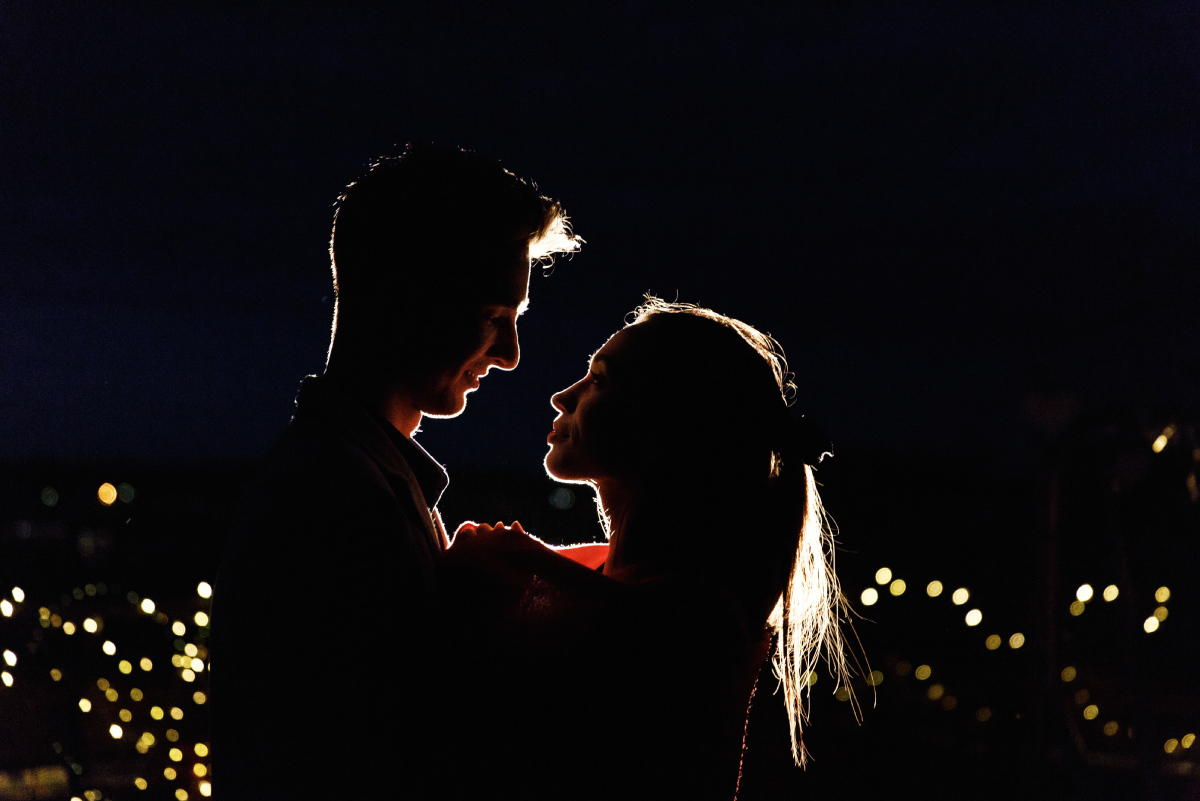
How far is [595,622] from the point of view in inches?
59.4

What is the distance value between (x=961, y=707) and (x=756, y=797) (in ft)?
17.5

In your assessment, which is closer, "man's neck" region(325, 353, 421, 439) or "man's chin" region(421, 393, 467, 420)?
"man's neck" region(325, 353, 421, 439)

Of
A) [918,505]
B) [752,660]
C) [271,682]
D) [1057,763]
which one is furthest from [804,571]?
[918,505]

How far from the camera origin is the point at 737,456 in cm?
188

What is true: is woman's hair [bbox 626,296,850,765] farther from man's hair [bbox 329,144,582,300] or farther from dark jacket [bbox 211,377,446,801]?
dark jacket [bbox 211,377,446,801]

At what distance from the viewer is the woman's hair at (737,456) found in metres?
1.76

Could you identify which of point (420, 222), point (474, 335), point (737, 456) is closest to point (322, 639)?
point (474, 335)

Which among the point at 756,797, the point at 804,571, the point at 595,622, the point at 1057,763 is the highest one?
the point at 804,571

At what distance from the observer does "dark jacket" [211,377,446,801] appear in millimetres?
1357

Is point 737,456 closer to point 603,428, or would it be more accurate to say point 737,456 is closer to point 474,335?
point 603,428

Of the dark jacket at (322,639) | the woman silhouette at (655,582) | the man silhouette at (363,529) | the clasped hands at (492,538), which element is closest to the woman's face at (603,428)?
the woman silhouette at (655,582)

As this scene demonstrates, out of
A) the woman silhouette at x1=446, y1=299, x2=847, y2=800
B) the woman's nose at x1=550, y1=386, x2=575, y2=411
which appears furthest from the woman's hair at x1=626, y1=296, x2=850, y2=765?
the woman's nose at x1=550, y1=386, x2=575, y2=411

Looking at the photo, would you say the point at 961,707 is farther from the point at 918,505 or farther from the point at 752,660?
the point at 752,660

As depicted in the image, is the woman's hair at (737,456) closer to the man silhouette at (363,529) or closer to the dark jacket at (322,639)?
the man silhouette at (363,529)
